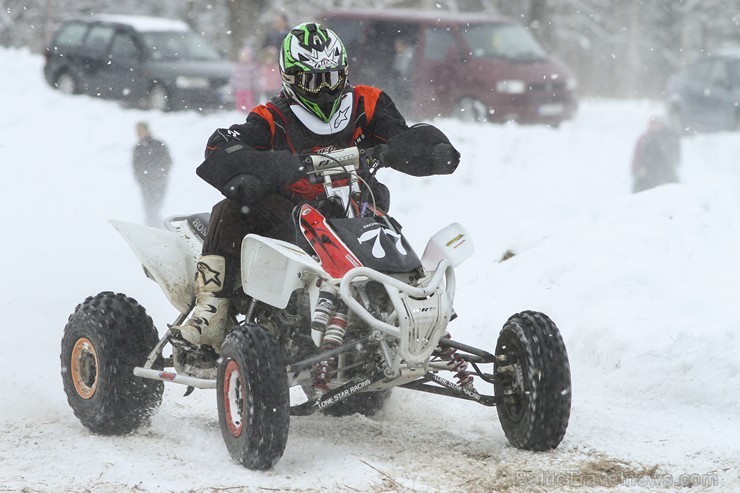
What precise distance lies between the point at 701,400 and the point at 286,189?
2628 millimetres

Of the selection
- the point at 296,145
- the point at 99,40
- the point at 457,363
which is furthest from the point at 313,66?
the point at 99,40

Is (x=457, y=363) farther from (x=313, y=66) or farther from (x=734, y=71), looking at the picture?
(x=734, y=71)

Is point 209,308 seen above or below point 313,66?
below

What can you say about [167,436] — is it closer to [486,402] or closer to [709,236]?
[486,402]

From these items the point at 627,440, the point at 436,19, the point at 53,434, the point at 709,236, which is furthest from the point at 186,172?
the point at 627,440

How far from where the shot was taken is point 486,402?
545 centimetres

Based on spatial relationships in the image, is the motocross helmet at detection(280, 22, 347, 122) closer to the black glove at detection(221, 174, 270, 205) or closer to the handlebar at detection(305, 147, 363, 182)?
the handlebar at detection(305, 147, 363, 182)

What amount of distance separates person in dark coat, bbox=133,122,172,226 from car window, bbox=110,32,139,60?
6054 mm

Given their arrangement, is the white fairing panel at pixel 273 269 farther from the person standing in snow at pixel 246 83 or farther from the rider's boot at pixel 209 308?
the person standing in snow at pixel 246 83

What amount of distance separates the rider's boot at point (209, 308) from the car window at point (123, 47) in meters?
13.7

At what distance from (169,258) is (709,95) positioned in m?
17.0

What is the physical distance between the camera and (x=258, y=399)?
493cm

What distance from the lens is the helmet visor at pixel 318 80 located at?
5551 mm

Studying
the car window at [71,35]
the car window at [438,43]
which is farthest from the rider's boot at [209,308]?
the car window at [71,35]
